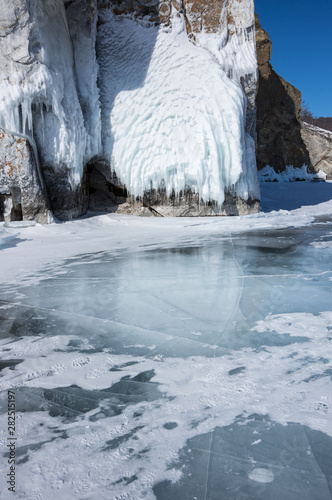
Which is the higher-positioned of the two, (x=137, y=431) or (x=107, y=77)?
(x=107, y=77)

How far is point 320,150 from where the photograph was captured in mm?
16844

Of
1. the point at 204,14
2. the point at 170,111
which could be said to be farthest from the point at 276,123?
the point at 170,111

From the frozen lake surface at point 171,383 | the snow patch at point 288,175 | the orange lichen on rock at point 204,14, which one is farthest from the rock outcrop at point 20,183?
the snow patch at point 288,175

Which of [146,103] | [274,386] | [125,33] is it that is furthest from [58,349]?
[125,33]

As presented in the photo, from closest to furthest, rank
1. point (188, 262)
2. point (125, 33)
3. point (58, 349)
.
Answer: point (58, 349), point (188, 262), point (125, 33)

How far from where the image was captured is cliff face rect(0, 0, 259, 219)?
6.28m

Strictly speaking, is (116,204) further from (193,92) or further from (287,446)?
(287,446)

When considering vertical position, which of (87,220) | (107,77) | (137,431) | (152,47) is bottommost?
(137,431)

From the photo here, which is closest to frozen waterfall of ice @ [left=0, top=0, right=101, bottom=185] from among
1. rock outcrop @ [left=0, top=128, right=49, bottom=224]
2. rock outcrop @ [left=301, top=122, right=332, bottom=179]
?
rock outcrop @ [left=0, top=128, right=49, bottom=224]

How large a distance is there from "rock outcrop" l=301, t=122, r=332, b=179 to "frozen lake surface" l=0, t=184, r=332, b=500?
15749mm

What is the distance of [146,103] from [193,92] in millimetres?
822

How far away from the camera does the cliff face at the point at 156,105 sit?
628 centimetres

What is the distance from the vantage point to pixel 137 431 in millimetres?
917

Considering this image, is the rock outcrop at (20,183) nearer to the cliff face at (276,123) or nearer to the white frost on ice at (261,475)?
the white frost on ice at (261,475)
